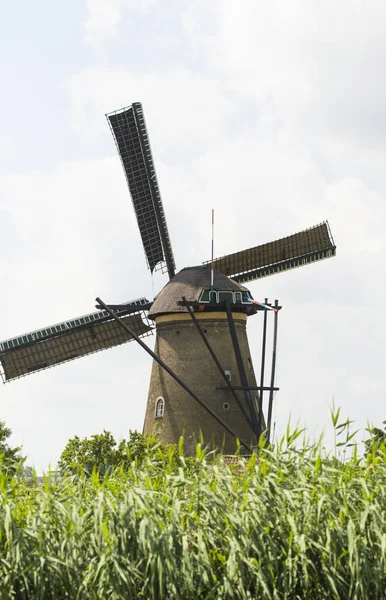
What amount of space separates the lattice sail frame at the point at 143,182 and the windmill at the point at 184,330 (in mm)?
33

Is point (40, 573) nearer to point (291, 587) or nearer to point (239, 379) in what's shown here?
point (291, 587)

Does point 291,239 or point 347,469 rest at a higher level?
point 291,239

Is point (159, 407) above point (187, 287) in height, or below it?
below

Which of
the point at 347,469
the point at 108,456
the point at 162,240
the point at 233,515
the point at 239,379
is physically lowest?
the point at 233,515

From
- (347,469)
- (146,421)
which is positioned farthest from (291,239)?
(347,469)

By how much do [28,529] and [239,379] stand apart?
1875cm

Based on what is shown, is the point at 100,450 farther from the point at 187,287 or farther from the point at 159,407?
the point at 187,287

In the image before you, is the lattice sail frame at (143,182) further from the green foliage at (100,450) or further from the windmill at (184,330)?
the green foliage at (100,450)

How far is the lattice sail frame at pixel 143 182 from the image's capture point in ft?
107

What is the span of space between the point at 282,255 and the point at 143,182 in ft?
18.4

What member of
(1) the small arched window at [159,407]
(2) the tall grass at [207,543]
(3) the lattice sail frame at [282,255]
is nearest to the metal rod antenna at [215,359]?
(1) the small arched window at [159,407]

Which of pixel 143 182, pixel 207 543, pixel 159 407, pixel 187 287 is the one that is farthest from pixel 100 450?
pixel 207 543

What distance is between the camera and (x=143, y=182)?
110ft

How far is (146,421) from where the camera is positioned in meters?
32.8
